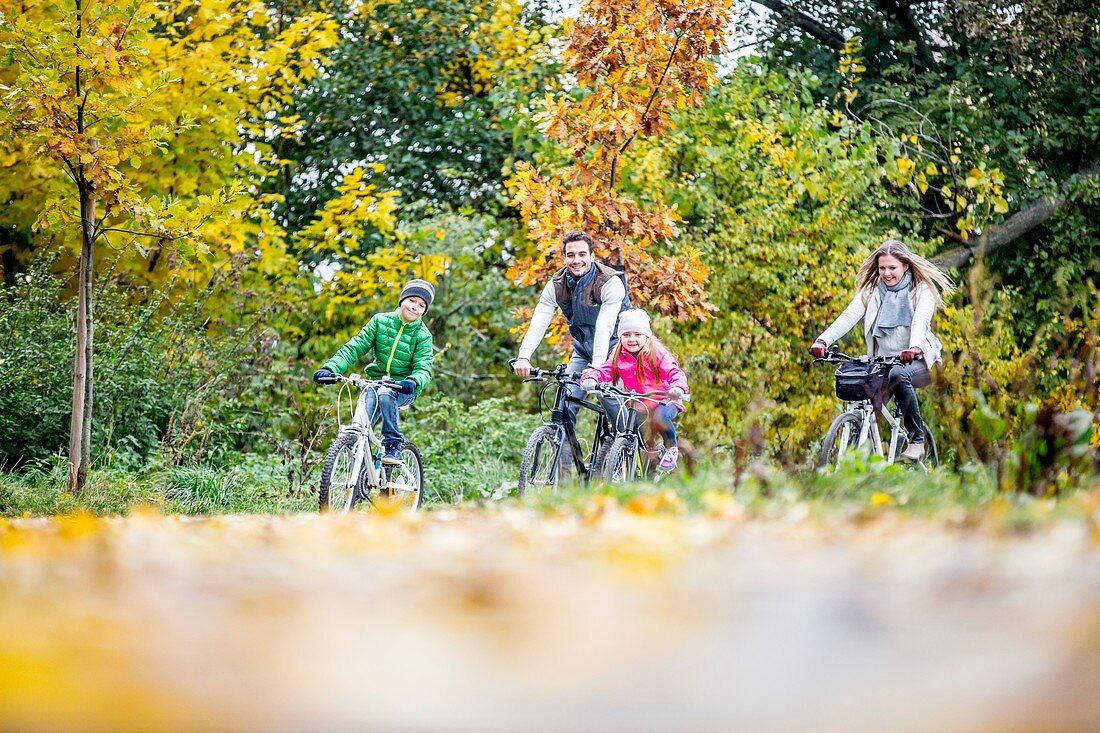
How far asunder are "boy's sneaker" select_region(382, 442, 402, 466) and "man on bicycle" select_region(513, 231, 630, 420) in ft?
3.43

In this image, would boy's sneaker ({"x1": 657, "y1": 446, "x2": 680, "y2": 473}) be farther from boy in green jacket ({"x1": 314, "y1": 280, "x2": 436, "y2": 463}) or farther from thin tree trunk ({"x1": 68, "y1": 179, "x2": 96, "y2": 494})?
thin tree trunk ({"x1": 68, "y1": 179, "x2": 96, "y2": 494})

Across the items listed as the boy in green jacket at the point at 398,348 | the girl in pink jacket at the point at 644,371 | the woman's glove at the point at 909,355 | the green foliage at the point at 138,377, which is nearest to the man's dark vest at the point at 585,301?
the girl in pink jacket at the point at 644,371

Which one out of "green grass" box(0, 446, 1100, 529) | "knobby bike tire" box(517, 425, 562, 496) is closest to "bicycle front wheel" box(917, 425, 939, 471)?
"green grass" box(0, 446, 1100, 529)

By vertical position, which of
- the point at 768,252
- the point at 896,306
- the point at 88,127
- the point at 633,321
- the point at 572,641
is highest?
the point at 768,252

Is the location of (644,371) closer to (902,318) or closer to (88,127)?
(902,318)

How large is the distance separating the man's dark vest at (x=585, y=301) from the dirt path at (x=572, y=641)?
16.5 feet

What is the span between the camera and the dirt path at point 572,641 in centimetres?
168

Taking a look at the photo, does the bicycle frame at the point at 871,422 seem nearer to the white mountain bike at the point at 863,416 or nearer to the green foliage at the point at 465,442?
the white mountain bike at the point at 863,416

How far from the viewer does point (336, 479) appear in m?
7.28

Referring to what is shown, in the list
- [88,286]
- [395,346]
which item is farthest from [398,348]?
[88,286]

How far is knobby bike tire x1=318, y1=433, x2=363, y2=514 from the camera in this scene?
22.9 feet

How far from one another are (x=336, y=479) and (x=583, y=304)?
1.95m

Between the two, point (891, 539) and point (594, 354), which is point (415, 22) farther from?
point (891, 539)

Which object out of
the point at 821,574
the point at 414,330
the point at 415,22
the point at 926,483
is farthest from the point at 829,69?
the point at 821,574
